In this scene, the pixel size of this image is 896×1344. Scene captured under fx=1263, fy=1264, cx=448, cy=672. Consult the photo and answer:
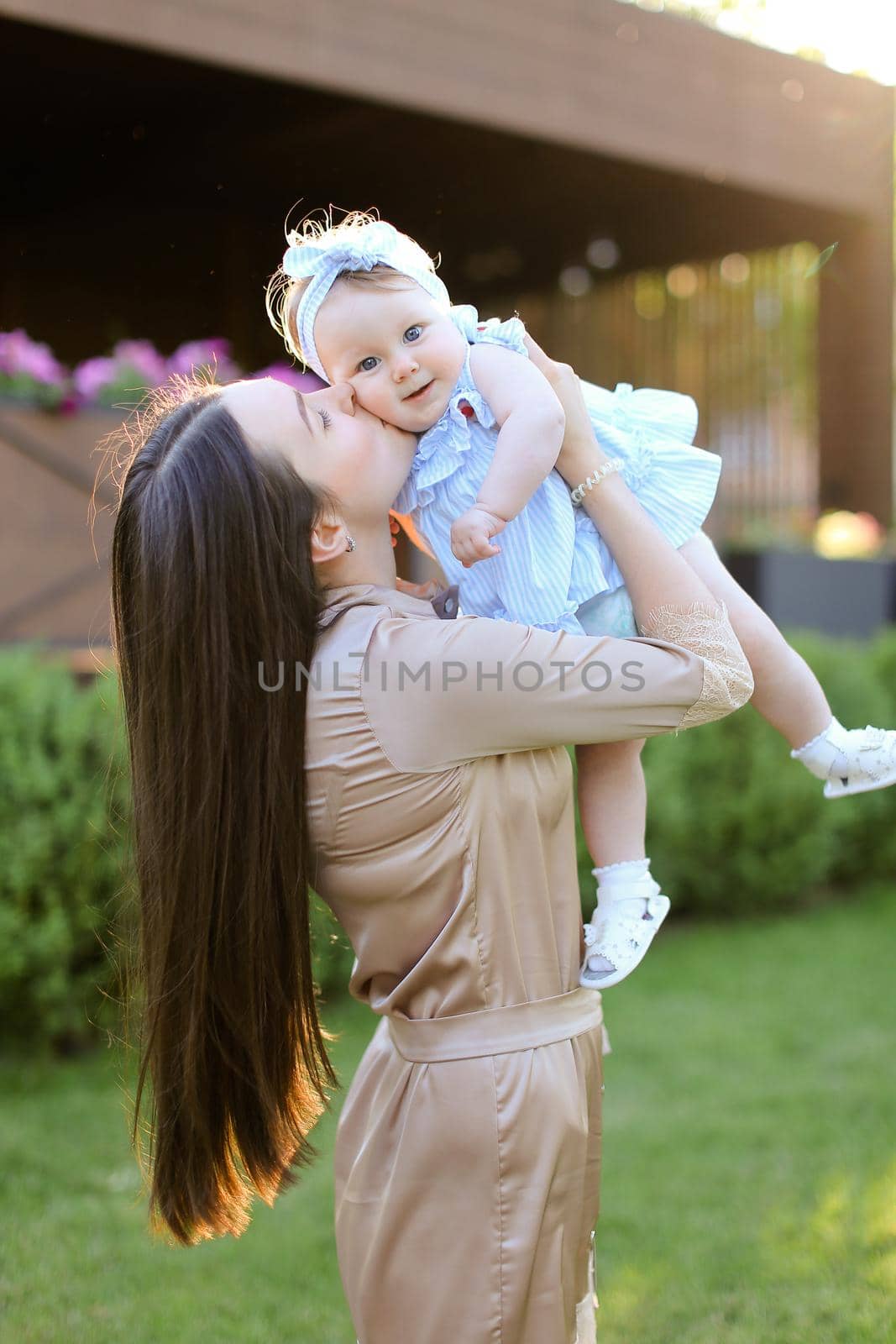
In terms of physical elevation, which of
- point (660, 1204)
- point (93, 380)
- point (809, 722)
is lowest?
point (660, 1204)

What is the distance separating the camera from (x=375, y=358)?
157 cm

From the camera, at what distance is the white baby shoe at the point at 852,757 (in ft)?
6.14

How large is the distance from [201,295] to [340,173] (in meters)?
1.75

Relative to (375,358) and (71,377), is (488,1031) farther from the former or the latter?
(71,377)

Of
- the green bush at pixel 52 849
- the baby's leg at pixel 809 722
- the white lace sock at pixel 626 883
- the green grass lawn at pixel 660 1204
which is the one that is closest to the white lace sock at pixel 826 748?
the baby's leg at pixel 809 722

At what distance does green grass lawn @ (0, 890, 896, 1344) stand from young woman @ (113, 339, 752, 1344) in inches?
49.0

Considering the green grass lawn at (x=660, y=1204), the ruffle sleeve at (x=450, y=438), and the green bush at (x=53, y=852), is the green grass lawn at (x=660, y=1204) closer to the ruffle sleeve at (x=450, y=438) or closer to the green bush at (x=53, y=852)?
the green bush at (x=53, y=852)

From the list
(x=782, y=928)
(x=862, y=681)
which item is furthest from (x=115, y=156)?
(x=782, y=928)

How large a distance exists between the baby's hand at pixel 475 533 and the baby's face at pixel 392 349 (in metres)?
0.16

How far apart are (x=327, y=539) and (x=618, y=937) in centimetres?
69

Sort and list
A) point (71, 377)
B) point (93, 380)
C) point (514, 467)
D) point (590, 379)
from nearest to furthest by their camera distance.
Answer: point (514, 467) < point (93, 380) < point (71, 377) < point (590, 379)

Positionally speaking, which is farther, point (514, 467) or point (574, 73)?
point (574, 73)

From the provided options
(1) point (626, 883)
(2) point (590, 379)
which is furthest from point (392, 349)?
(2) point (590, 379)

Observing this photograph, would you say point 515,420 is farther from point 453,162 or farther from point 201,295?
point 201,295
